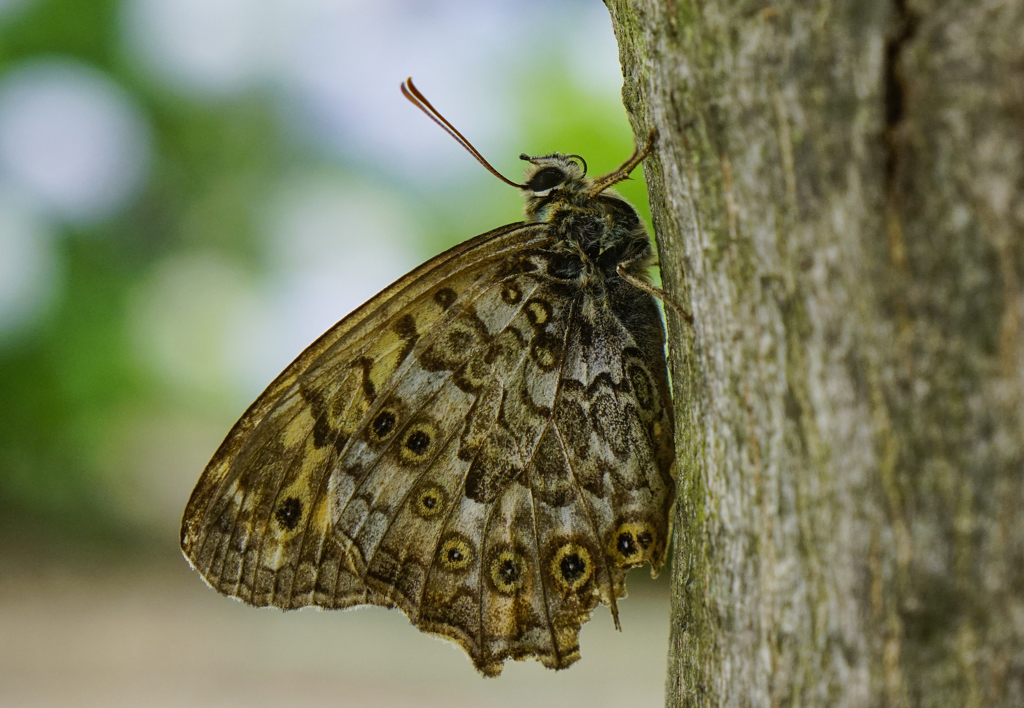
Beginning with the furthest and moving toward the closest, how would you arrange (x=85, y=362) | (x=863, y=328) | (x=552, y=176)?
(x=85, y=362) → (x=552, y=176) → (x=863, y=328)

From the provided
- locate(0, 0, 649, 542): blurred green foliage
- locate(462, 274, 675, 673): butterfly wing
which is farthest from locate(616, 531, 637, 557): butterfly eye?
locate(0, 0, 649, 542): blurred green foliage

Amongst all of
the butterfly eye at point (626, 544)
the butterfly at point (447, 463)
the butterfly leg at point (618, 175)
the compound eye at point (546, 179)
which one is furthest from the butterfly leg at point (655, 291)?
the butterfly eye at point (626, 544)

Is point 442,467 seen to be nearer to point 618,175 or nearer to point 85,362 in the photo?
point 618,175

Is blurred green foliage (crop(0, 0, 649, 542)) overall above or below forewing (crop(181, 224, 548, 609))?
above

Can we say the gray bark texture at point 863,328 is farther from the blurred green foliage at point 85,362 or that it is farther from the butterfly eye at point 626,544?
the blurred green foliage at point 85,362

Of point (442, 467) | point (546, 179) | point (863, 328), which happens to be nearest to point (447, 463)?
point (442, 467)

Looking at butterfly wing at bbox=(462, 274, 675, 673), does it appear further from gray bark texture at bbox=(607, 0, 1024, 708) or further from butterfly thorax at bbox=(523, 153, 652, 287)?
gray bark texture at bbox=(607, 0, 1024, 708)

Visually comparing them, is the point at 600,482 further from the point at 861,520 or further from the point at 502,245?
the point at 861,520
